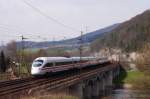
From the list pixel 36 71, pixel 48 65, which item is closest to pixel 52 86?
pixel 36 71

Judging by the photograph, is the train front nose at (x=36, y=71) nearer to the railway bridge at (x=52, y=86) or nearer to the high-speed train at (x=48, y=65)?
the high-speed train at (x=48, y=65)

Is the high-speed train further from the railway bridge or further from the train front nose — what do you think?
the railway bridge

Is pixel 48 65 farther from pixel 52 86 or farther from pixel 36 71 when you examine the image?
pixel 52 86

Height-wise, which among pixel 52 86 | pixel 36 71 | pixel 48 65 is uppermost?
pixel 48 65

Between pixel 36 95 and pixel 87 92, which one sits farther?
pixel 87 92

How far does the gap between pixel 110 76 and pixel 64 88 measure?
7954 centimetres

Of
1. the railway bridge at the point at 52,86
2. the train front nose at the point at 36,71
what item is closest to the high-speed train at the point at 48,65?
the train front nose at the point at 36,71

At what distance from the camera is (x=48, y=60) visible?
205ft

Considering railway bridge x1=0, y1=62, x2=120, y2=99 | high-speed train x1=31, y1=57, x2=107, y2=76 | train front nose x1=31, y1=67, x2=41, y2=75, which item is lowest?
railway bridge x1=0, y1=62, x2=120, y2=99

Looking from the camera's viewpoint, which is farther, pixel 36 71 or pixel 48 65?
pixel 48 65

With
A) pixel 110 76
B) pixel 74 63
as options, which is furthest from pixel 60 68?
pixel 110 76

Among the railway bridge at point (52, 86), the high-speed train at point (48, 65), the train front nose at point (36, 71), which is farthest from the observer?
the high-speed train at point (48, 65)

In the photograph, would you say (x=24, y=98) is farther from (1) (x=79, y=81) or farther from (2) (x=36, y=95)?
(1) (x=79, y=81)

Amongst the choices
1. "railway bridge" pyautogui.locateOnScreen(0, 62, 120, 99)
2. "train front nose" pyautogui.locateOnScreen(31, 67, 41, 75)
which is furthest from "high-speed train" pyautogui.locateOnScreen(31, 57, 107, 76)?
"railway bridge" pyautogui.locateOnScreen(0, 62, 120, 99)
